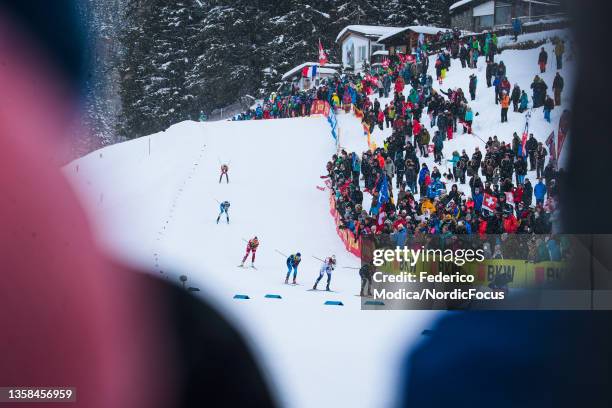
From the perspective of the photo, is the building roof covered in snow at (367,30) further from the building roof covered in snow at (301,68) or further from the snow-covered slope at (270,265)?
the snow-covered slope at (270,265)

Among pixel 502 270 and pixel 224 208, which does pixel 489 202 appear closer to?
pixel 502 270

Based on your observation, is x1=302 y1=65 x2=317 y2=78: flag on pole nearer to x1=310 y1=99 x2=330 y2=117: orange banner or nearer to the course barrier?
the course barrier

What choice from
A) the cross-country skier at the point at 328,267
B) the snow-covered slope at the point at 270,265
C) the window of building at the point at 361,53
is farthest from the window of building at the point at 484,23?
the cross-country skier at the point at 328,267

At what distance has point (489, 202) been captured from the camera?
7773mm

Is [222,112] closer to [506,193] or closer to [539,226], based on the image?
[506,193]

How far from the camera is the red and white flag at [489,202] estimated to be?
293 inches

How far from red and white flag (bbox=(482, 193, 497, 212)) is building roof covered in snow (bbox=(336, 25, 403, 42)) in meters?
2.22

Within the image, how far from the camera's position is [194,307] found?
4.19m

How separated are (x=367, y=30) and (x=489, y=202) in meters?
2.34

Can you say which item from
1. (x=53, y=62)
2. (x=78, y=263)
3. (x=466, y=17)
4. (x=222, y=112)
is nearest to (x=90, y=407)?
(x=78, y=263)

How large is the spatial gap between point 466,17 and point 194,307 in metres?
7.04

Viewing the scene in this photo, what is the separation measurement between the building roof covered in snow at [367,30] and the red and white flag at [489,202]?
7.29 feet

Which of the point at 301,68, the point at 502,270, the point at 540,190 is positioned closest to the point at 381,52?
the point at 301,68

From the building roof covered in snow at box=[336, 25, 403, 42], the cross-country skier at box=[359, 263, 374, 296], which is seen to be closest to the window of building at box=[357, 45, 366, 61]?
the building roof covered in snow at box=[336, 25, 403, 42]
